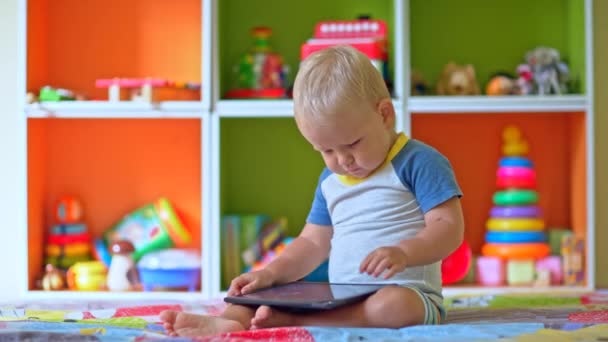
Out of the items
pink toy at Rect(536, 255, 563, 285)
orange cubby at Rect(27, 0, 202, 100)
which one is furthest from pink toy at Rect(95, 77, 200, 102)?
pink toy at Rect(536, 255, 563, 285)

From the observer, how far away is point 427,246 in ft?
4.49

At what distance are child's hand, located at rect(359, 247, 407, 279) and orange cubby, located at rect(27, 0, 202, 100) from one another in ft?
4.96

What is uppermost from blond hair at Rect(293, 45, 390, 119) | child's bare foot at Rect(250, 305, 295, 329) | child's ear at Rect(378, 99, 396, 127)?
blond hair at Rect(293, 45, 390, 119)

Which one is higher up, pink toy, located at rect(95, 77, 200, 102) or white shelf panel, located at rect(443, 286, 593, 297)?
pink toy, located at rect(95, 77, 200, 102)

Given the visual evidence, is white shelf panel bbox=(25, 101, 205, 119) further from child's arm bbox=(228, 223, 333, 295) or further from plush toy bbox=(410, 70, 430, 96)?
child's arm bbox=(228, 223, 333, 295)

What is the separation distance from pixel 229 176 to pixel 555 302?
1194 millimetres

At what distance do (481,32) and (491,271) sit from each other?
2.37 ft

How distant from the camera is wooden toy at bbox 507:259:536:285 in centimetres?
241

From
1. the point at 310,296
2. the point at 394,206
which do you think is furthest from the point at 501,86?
the point at 310,296

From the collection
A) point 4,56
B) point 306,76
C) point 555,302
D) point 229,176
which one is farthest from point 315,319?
point 4,56

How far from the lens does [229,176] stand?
2693mm

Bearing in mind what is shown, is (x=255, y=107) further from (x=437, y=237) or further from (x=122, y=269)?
(x=437, y=237)

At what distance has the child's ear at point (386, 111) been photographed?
1.43 m

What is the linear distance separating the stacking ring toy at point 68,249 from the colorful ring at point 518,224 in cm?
119
